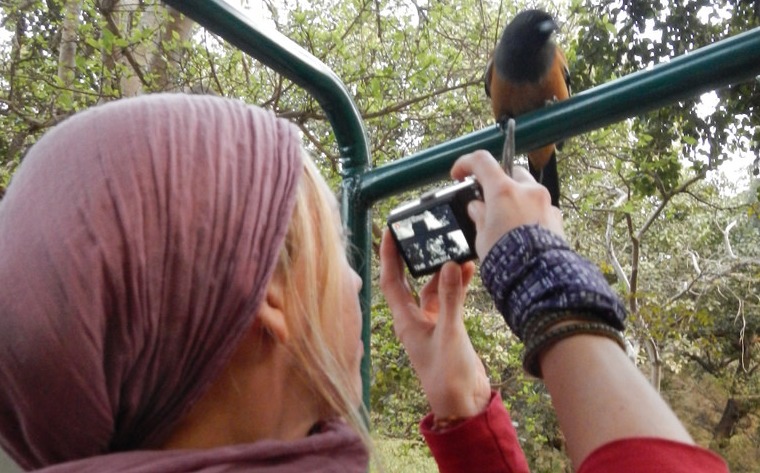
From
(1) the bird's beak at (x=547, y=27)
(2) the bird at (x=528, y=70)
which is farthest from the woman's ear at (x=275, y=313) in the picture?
(1) the bird's beak at (x=547, y=27)

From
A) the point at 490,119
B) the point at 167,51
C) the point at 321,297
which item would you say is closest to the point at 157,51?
the point at 167,51

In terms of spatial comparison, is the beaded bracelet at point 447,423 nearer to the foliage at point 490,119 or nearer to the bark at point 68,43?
the foliage at point 490,119

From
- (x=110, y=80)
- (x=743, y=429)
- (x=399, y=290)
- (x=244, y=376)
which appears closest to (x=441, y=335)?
(x=399, y=290)

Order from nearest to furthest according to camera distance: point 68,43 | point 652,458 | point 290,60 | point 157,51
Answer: point 652,458 < point 290,60 < point 68,43 < point 157,51

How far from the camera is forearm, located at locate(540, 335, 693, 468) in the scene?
551mm

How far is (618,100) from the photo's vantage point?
0.92 metres

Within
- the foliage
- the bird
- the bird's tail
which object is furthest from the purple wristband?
the foliage

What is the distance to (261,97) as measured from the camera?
4109 millimetres

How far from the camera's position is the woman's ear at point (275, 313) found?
0.63 meters

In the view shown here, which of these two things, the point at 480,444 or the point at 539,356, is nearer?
the point at 539,356

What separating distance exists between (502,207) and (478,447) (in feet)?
1.03

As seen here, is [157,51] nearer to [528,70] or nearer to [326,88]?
[528,70]

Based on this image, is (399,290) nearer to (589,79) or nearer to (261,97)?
(589,79)

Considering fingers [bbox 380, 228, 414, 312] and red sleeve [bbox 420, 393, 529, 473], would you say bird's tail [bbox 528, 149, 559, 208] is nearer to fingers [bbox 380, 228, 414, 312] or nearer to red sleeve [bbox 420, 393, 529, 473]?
fingers [bbox 380, 228, 414, 312]
